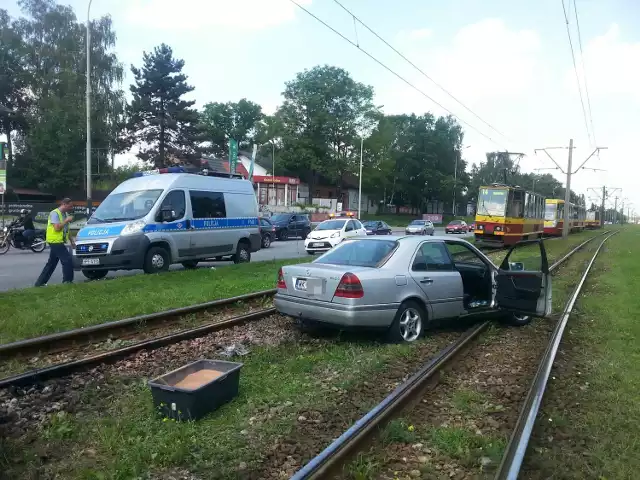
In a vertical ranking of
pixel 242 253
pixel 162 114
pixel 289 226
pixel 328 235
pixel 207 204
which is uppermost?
pixel 162 114

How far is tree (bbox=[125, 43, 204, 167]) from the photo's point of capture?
4875cm

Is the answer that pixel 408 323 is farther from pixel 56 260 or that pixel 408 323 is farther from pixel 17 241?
pixel 17 241

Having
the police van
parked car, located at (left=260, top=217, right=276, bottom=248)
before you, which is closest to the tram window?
parked car, located at (left=260, top=217, right=276, bottom=248)

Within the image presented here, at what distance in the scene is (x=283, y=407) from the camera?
15.3 feet

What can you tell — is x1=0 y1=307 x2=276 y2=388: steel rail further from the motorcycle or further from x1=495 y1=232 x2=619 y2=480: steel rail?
the motorcycle

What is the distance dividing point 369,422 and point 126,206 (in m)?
9.57

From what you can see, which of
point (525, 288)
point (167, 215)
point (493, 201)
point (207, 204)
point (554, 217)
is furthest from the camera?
point (554, 217)

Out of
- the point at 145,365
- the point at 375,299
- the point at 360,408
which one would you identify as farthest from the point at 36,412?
the point at 375,299

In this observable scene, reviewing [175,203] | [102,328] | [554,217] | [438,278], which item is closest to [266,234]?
[175,203]

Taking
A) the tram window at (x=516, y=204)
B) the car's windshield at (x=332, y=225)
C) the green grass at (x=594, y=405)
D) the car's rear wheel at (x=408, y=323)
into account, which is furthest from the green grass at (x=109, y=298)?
the tram window at (x=516, y=204)

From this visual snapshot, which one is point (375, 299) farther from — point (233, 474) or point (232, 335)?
point (233, 474)

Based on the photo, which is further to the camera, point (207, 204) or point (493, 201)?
point (493, 201)

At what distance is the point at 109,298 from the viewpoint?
9.37 meters

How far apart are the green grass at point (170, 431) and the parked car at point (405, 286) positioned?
903mm
